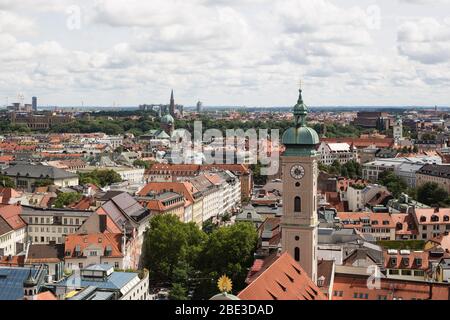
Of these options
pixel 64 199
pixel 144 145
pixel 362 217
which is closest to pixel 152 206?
pixel 64 199

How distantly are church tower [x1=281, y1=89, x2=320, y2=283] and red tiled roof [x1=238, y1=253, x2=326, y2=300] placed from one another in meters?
5.09

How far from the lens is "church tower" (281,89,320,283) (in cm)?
4253

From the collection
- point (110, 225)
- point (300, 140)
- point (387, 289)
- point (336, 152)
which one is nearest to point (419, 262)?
point (387, 289)

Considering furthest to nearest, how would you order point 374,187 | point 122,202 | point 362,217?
point 374,187
point 362,217
point 122,202

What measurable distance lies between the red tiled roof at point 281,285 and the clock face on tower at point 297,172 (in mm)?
7041

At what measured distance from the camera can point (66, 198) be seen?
79.3m

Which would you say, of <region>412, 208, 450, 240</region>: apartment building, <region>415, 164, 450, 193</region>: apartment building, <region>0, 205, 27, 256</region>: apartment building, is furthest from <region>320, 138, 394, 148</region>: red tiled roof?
<region>0, 205, 27, 256</region>: apartment building

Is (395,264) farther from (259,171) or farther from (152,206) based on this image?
(259,171)

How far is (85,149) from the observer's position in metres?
166

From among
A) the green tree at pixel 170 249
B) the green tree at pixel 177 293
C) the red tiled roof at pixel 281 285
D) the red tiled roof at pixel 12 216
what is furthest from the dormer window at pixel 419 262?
the red tiled roof at pixel 12 216

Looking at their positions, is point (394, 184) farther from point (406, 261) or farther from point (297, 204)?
point (297, 204)

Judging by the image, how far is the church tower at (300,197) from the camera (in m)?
42.5
